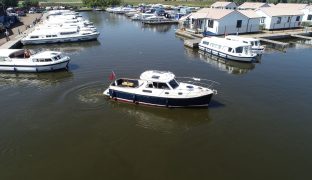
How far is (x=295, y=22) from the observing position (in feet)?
236

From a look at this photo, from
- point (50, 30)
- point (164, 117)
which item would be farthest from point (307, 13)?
point (164, 117)

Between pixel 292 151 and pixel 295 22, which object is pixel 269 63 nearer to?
pixel 292 151

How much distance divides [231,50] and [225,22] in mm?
17658

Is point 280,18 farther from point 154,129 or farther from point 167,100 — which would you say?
point 154,129

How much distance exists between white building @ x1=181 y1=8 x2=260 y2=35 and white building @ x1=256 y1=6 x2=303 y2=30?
17.0 ft

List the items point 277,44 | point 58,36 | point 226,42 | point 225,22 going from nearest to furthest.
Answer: point 226,42, point 277,44, point 58,36, point 225,22

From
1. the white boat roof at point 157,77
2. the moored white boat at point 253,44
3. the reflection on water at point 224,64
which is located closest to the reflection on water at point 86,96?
the white boat roof at point 157,77

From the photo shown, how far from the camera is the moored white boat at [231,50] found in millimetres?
44553

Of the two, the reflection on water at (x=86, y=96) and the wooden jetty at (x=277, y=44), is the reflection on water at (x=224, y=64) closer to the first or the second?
the wooden jetty at (x=277, y=44)

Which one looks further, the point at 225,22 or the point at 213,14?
the point at 213,14

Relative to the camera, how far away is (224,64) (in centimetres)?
4456

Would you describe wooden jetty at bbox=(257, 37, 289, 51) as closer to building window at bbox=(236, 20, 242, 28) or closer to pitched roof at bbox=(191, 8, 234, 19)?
building window at bbox=(236, 20, 242, 28)

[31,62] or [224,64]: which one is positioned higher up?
[31,62]

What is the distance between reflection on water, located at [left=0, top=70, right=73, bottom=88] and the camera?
35.8 m
